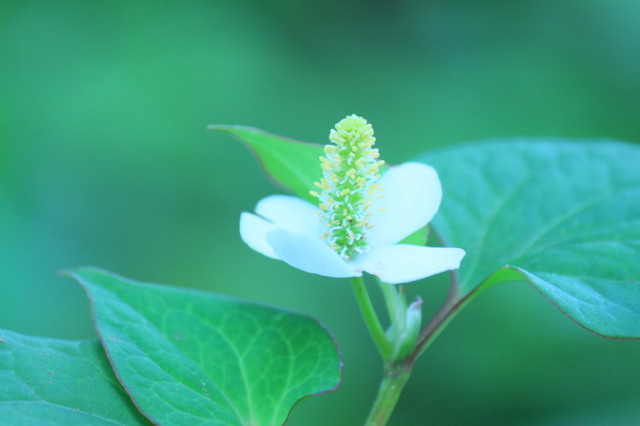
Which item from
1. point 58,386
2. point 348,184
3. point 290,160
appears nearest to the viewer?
point 58,386

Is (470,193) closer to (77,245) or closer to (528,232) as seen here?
(528,232)

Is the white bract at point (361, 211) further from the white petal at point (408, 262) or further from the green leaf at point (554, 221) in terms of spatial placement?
the green leaf at point (554, 221)

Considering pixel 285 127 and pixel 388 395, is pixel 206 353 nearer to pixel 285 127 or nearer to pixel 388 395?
pixel 388 395

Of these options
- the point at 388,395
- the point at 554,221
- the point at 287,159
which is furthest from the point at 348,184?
the point at 554,221

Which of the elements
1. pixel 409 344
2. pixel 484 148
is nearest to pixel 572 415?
pixel 484 148

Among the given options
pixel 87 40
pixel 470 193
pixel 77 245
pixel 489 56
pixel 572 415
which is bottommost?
pixel 572 415

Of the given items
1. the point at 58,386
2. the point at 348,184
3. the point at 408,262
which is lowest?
the point at 58,386

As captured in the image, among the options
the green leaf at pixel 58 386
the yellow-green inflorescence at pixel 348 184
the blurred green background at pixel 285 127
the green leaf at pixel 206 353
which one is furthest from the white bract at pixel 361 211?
the blurred green background at pixel 285 127
